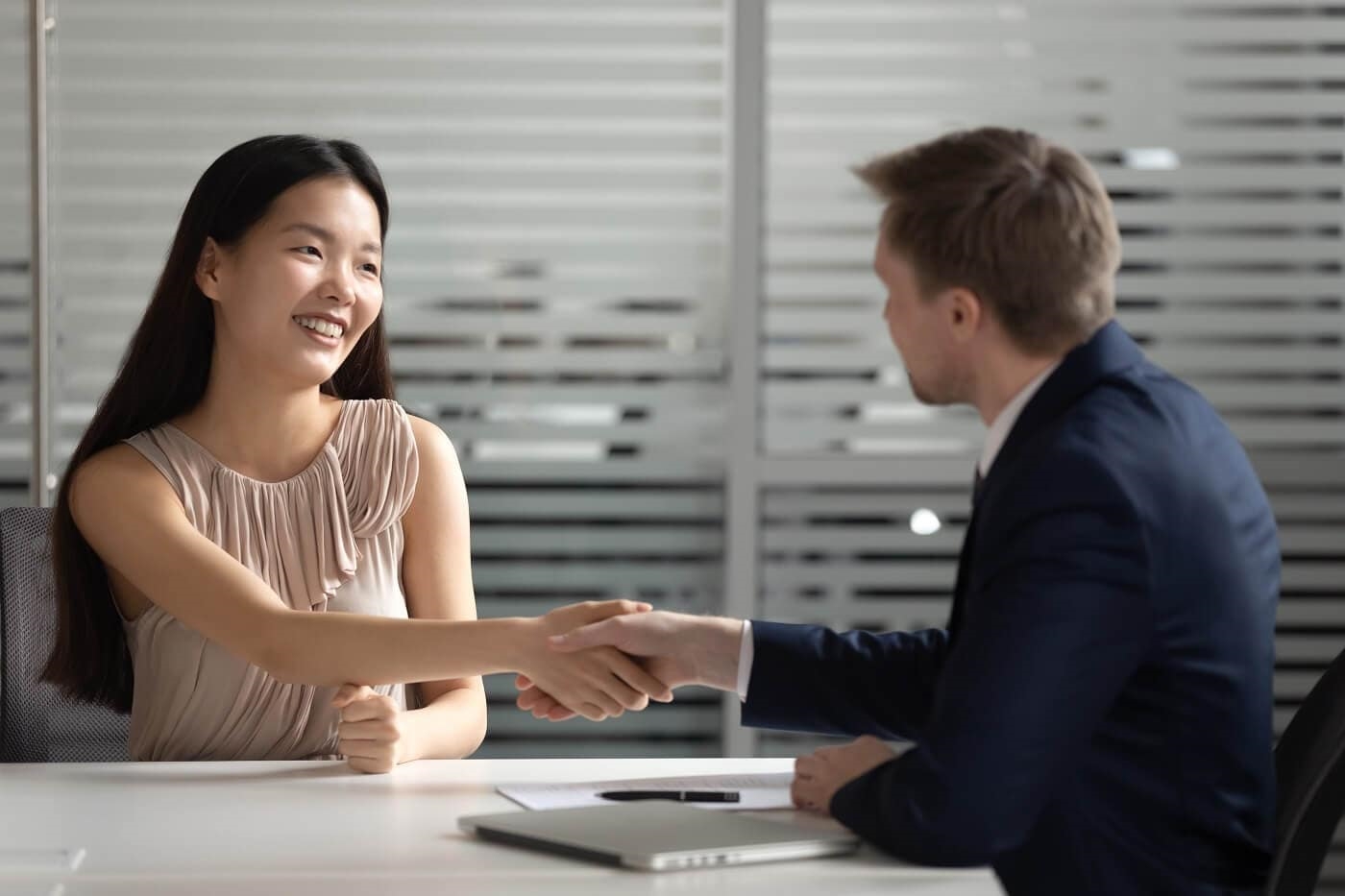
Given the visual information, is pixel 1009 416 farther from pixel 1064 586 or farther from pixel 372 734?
pixel 372 734

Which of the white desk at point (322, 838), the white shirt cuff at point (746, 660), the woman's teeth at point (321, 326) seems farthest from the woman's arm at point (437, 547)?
the white shirt cuff at point (746, 660)

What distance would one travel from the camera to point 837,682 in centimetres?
173

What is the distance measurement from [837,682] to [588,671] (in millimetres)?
292

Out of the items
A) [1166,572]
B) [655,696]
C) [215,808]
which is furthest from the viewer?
[655,696]

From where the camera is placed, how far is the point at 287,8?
3.64 m

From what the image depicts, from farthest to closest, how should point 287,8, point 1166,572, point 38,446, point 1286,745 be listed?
point 287,8, point 38,446, point 1286,745, point 1166,572

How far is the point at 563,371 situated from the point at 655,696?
1.92m

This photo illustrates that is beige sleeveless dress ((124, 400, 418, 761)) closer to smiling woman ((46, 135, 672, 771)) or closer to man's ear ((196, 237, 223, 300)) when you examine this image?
smiling woman ((46, 135, 672, 771))

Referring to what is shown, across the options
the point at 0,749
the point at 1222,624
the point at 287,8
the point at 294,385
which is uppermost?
the point at 287,8

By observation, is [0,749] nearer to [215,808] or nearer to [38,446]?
[215,808]

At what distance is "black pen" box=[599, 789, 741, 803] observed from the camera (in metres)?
1.58

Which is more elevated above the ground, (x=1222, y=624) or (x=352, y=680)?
(x=1222, y=624)

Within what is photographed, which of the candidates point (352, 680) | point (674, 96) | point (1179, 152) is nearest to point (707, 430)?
point (674, 96)

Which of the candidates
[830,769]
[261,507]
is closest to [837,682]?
[830,769]
